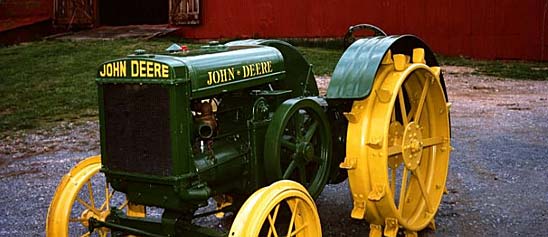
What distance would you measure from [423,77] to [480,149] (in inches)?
102

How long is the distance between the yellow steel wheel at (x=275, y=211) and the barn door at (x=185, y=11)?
1144 centimetres

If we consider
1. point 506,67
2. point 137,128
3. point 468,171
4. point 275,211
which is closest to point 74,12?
point 506,67

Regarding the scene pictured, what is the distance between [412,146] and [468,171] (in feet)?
6.42

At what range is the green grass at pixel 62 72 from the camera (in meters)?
9.64

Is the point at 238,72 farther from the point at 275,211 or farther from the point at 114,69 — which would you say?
the point at 275,211

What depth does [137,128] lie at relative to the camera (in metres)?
3.48

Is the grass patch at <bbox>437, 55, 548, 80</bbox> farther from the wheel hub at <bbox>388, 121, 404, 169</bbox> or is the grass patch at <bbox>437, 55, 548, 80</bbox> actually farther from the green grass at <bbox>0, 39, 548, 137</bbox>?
the wheel hub at <bbox>388, 121, 404, 169</bbox>

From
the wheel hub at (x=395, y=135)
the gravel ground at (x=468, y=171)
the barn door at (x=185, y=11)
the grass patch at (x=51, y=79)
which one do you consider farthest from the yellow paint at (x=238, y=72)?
the barn door at (x=185, y=11)

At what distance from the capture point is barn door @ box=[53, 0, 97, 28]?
15.5m

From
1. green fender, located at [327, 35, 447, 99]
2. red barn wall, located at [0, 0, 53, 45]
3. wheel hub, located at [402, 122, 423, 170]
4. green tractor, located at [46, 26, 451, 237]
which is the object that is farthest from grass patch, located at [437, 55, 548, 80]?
red barn wall, located at [0, 0, 53, 45]

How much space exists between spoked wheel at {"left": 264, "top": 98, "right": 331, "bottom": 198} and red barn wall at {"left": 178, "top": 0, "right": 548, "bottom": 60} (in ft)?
32.4

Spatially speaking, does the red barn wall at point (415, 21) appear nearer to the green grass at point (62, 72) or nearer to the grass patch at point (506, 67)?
the grass patch at point (506, 67)

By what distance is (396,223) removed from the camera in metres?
4.02

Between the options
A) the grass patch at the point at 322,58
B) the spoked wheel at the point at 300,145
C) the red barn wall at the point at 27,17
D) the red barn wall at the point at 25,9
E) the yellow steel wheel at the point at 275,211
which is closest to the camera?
the yellow steel wheel at the point at 275,211
